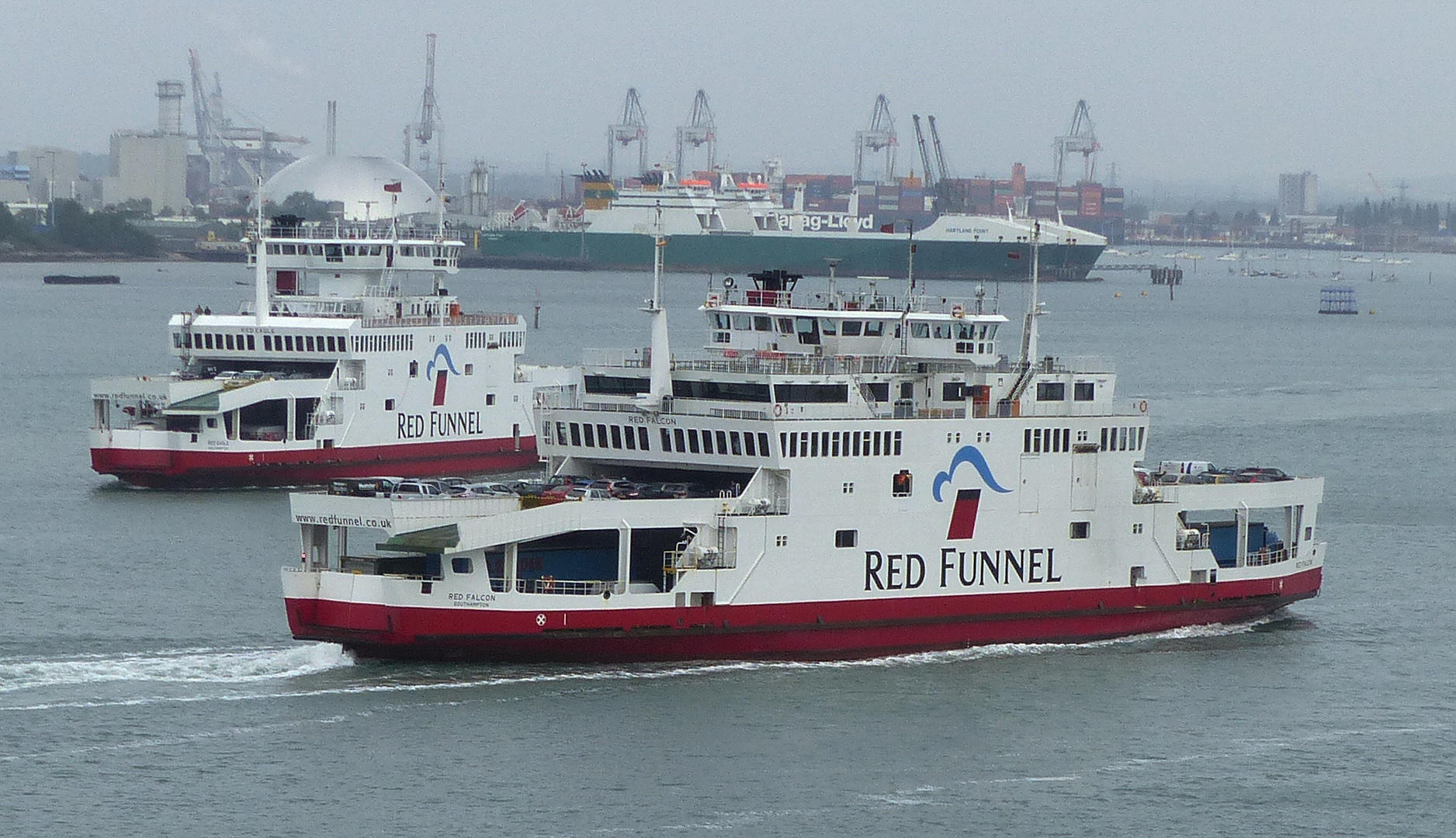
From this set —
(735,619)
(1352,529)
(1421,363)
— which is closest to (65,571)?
(735,619)

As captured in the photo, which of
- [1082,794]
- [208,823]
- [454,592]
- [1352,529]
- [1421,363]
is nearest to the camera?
[208,823]

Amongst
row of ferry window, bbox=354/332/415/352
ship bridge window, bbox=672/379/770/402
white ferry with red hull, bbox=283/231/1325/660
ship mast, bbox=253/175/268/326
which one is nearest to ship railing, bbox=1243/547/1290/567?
white ferry with red hull, bbox=283/231/1325/660

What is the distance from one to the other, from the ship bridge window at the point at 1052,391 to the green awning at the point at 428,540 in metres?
11.3

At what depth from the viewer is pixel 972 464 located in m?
37.5

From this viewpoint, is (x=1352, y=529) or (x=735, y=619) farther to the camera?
(x=1352, y=529)

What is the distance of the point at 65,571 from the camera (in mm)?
43781

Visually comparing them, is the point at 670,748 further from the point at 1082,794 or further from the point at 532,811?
the point at 1082,794

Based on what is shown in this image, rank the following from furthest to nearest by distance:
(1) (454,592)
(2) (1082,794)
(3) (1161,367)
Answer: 1. (3) (1161,367)
2. (1) (454,592)
3. (2) (1082,794)

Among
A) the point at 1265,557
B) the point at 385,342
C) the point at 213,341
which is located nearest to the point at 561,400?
the point at 1265,557

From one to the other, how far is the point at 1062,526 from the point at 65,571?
1971cm

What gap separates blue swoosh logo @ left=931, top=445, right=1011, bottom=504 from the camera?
37.1 m

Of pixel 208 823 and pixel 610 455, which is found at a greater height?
pixel 610 455

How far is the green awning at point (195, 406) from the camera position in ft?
187

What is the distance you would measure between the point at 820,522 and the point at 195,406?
85.8 feet
